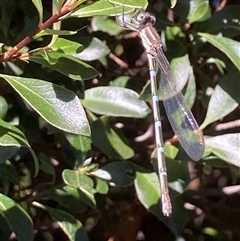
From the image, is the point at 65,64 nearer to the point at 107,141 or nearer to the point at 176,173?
the point at 107,141

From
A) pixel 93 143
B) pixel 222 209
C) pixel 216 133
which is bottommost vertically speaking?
pixel 222 209

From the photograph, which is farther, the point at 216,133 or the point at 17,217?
the point at 216,133

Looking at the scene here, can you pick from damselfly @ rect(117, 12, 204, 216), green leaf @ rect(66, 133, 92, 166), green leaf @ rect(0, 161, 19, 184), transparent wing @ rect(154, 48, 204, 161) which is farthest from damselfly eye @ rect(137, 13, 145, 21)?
green leaf @ rect(0, 161, 19, 184)

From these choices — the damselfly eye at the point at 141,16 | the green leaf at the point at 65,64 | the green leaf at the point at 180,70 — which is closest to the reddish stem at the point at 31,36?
the green leaf at the point at 65,64

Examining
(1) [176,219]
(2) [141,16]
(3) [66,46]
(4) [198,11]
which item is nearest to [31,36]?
(3) [66,46]

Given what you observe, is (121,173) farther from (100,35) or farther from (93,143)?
(100,35)

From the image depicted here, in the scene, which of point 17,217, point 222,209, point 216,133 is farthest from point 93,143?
point 222,209
